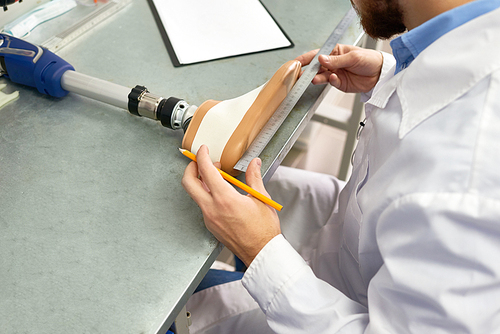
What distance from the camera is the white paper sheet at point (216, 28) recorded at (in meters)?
0.92

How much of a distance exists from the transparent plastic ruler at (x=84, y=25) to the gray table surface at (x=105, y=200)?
2 cm

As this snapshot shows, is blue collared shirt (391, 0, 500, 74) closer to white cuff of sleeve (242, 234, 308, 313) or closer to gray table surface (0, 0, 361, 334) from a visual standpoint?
gray table surface (0, 0, 361, 334)

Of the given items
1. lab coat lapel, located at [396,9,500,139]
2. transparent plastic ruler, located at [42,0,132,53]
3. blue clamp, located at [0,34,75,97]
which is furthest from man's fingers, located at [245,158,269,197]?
transparent plastic ruler, located at [42,0,132,53]

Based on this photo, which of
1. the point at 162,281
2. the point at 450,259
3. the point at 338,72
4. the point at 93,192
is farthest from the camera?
the point at 338,72

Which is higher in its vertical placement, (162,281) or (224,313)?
(162,281)

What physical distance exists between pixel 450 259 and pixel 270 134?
15.3 inches

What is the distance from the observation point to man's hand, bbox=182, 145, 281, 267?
1.84 ft

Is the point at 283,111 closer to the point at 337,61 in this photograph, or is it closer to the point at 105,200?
the point at 337,61

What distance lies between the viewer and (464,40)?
0.48 m

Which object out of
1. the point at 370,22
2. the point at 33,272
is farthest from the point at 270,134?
the point at 33,272

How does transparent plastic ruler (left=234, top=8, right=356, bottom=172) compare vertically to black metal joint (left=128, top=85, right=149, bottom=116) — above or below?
below

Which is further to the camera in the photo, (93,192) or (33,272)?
(93,192)

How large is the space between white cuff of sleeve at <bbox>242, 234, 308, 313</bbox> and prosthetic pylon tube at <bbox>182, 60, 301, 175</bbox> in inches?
6.4

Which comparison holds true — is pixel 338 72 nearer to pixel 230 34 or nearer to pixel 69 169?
pixel 230 34
